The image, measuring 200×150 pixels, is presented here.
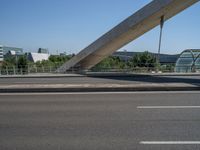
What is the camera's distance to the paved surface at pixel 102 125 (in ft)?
15.1

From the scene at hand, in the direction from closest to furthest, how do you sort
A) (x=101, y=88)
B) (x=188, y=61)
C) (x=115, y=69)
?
(x=101, y=88), (x=115, y=69), (x=188, y=61)

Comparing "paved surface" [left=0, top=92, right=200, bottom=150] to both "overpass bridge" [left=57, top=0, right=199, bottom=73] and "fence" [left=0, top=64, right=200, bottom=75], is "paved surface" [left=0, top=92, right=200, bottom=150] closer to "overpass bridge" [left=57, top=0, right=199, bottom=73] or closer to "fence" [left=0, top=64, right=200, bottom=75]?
"overpass bridge" [left=57, top=0, right=199, bottom=73]

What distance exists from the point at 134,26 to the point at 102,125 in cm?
2369

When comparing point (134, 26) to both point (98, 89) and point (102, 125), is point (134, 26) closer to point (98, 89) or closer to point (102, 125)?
point (98, 89)

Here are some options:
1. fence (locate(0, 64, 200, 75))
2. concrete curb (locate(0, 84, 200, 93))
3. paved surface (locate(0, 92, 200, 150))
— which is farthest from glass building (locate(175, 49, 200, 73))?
paved surface (locate(0, 92, 200, 150))

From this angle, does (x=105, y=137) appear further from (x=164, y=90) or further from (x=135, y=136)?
(x=164, y=90)

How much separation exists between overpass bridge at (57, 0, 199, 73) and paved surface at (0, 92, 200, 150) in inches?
769

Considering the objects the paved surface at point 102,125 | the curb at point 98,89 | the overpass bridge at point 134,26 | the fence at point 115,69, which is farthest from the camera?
the fence at point 115,69

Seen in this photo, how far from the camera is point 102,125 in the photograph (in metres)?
5.83

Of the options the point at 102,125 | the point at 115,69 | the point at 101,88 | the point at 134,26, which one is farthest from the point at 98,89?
the point at 115,69

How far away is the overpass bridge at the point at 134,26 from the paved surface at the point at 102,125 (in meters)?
19.5

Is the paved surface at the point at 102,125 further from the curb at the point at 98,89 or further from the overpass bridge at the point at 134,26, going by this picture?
the overpass bridge at the point at 134,26

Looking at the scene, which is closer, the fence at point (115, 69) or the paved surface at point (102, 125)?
the paved surface at point (102, 125)

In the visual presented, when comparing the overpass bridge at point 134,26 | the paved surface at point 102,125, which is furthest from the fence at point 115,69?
the paved surface at point 102,125
